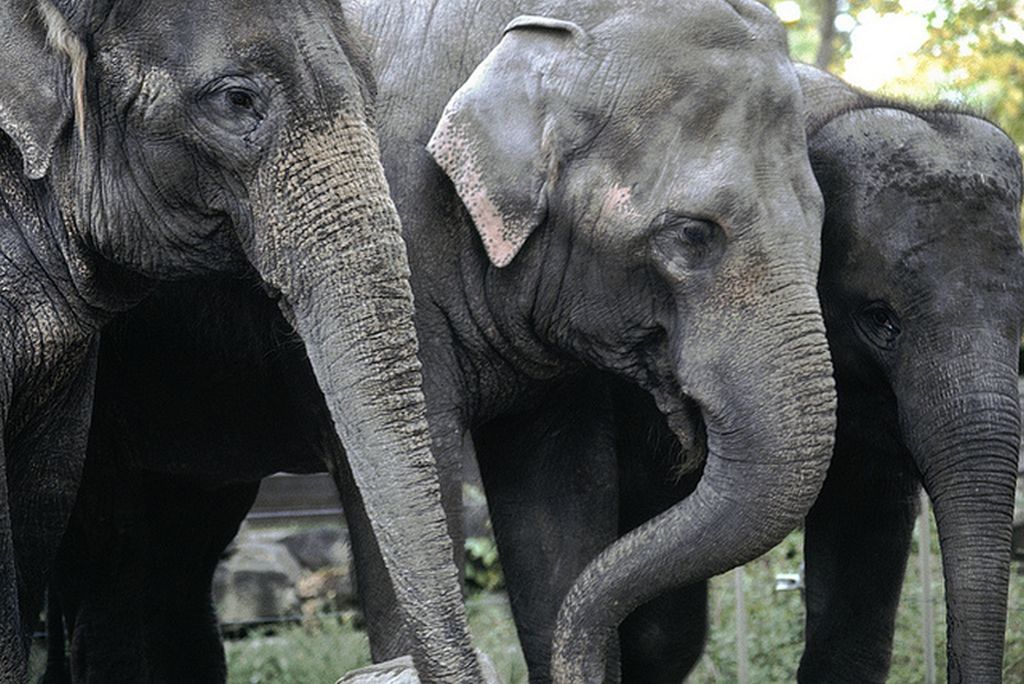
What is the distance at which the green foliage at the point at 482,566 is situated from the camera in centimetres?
980

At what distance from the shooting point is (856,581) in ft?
19.9

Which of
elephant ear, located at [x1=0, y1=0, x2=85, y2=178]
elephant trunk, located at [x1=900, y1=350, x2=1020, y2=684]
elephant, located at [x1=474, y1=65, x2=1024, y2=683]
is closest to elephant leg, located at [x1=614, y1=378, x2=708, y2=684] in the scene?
elephant, located at [x1=474, y1=65, x2=1024, y2=683]

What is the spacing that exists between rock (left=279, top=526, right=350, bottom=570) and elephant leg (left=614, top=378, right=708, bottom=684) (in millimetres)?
3659

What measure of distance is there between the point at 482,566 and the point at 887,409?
466cm

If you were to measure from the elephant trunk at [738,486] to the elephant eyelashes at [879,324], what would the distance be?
2.32 feet

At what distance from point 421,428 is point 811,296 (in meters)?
1.18

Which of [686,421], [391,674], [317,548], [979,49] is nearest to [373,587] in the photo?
[391,674]

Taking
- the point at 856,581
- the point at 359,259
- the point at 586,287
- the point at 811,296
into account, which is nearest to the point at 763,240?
the point at 811,296

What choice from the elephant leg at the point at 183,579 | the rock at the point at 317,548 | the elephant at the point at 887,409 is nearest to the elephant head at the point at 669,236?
the elephant at the point at 887,409

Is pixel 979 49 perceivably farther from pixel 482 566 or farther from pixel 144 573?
pixel 144 573

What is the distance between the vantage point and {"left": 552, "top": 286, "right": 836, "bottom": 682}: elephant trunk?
461 cm

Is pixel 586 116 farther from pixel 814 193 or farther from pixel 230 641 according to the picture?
pixel 230 641

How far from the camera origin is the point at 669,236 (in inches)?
188

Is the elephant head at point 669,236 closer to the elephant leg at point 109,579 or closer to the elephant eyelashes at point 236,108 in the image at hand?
the elephant eyelashes at point 236,108
